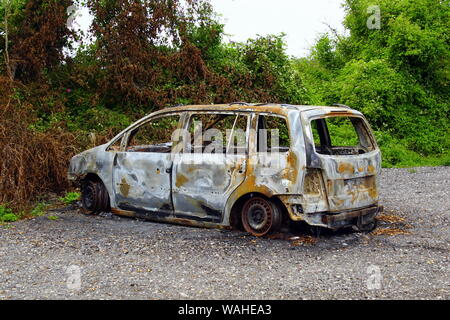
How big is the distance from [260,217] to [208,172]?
0.90 metres

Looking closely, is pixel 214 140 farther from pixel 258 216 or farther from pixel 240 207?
pixel 258 216

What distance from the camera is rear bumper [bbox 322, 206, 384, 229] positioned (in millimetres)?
7016

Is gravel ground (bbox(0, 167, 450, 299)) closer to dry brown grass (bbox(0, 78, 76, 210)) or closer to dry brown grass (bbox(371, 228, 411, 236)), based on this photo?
dry brown grass (bbox(371, 228, 411, 236))

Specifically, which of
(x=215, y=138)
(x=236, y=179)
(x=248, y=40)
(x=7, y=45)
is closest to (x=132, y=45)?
(x=7, y=45)

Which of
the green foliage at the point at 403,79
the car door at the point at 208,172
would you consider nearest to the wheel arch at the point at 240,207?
the car door at the point at 208,172

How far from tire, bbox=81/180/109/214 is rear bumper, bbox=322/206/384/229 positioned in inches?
140

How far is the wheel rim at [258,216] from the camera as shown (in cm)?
725

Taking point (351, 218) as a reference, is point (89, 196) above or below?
above

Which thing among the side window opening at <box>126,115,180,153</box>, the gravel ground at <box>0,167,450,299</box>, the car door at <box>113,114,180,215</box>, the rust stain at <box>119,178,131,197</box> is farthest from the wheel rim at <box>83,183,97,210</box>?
the side window opening at <box>126,115,180,153</box>

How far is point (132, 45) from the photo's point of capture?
14266 millimetres

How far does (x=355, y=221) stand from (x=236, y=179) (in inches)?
63.9

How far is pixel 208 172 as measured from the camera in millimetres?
7574

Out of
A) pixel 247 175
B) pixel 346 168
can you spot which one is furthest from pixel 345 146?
pixel 247 175
